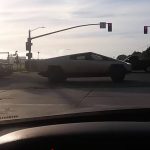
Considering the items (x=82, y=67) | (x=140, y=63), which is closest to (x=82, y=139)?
(x=82, y=67)

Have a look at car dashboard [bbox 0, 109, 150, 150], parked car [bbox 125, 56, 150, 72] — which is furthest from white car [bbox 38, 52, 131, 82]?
car dashboard [bbox 0, 109, 150, 150]

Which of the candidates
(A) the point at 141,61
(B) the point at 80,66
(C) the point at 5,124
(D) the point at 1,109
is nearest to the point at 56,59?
(B) the point at 80,66

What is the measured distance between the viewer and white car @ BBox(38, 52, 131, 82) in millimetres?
29188

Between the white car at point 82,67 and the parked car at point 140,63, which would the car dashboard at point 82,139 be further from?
the parked car at point 140,63

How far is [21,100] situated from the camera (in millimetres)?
19469

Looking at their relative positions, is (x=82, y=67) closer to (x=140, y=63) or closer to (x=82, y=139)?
(x=140, y=63)

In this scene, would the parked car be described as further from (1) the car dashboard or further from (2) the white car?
(1) the car dashboard

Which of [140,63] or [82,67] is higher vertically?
[82,67]

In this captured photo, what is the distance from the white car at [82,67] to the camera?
29.2m

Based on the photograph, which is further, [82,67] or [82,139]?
[82,67]

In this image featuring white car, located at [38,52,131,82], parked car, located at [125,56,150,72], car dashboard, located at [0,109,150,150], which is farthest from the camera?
parked car, located at [125,56,150,72]

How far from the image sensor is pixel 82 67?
2944 cm

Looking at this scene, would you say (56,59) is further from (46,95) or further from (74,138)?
(74,138)

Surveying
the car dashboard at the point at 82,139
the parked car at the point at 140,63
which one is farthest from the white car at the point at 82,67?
the car dashboard at the point at 82,139
